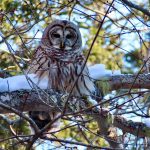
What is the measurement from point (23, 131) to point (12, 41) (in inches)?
40.9

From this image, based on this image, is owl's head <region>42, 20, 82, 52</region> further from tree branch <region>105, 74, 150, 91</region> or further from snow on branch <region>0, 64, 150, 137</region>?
tree branch <region>105, 74, 150, 91</region>

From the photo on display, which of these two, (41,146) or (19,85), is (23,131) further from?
(19,85)

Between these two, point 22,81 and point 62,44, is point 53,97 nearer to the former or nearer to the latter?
point 22,81

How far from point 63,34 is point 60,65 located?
721mm

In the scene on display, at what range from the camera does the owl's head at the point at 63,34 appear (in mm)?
5919

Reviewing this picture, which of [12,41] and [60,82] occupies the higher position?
[12,41]

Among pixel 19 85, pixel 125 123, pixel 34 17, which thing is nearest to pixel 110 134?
pixel 125 123

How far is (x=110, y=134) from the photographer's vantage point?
178 inches

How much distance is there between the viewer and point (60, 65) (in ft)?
17.8

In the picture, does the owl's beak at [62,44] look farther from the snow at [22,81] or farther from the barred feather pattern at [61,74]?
the snow at [22,81]

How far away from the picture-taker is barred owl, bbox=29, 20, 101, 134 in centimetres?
518

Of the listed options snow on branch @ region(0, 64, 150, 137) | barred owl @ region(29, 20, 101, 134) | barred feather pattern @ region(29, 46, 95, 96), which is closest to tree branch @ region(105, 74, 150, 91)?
snow on branch @ region(0, 64, 150, 137)

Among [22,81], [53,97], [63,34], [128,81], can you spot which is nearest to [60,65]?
[63,34]

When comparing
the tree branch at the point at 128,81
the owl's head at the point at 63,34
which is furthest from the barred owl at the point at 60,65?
the tree branch at the point at 128,81
